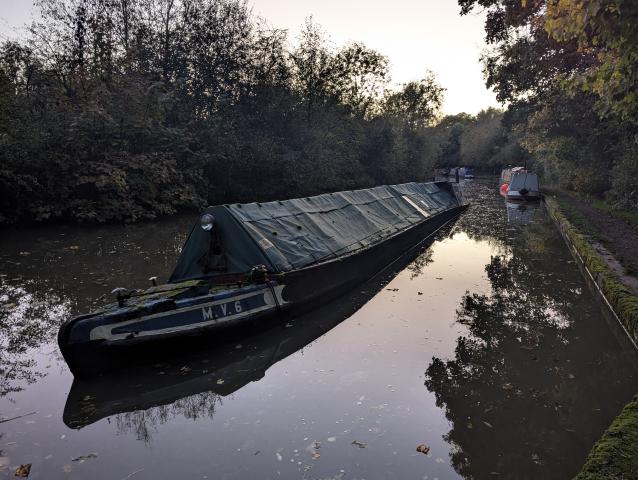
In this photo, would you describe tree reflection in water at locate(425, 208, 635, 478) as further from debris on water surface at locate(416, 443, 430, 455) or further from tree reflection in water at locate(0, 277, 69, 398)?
tree reflection in water at locate(0, 277, 69, 398)

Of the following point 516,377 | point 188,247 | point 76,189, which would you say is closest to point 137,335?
point 188,247

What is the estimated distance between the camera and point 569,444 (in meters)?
4.98

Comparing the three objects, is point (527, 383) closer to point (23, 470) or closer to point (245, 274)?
point (245, 274)

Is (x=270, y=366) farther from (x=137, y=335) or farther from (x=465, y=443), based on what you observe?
(x=465, y=443)

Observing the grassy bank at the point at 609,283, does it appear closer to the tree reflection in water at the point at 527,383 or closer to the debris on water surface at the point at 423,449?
the tree reflection in water at the point at 527,383

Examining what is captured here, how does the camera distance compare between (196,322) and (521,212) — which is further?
(521,212)

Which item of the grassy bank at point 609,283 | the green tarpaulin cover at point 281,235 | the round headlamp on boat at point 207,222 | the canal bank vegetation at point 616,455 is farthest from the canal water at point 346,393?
the round headlamp on boat at point 207,222

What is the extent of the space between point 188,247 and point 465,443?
623 cm

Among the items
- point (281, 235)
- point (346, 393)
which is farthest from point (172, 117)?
point (346, 393)

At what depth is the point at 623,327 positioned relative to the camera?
26.5 feet

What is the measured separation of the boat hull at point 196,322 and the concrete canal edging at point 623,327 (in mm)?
5173

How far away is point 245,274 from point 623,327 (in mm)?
6935

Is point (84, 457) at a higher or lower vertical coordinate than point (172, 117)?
lower

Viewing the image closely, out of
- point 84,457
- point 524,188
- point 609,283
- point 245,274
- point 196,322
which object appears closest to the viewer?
point 84,457
